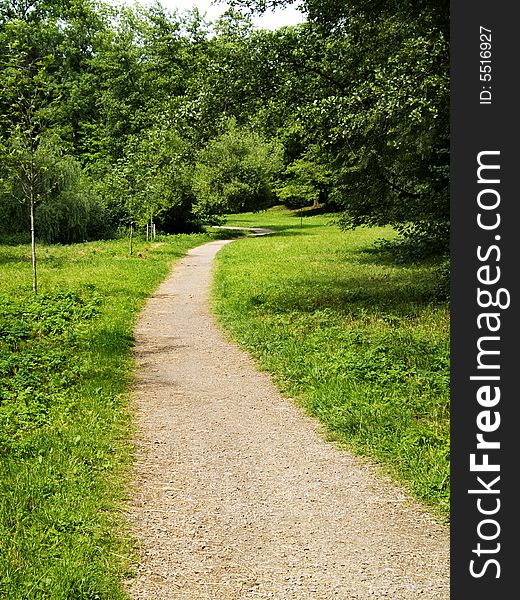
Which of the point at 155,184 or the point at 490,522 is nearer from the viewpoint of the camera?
the point at 490,522

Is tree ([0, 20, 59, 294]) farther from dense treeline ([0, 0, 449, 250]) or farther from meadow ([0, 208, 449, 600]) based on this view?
meadow ([0, 208, 449, 600])

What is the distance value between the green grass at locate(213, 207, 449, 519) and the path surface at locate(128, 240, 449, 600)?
0.29m

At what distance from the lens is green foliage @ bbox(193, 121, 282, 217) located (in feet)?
131

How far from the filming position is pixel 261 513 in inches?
198

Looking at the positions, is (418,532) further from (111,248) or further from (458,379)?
(111,248)

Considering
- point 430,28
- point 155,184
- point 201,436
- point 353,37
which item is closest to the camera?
point 201,436

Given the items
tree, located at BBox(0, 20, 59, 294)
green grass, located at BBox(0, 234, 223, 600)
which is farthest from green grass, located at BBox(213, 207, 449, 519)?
tree, located at BBox(0, 20, 59, 294)

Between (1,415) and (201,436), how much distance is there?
206cm

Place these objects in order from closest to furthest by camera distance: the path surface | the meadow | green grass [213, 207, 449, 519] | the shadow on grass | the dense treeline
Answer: the path surface, the meadow, green grass [213, 207, 449, 519], the dense treeline, the shadow on grass

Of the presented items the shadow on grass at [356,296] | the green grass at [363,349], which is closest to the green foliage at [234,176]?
the green grass at [363,349]

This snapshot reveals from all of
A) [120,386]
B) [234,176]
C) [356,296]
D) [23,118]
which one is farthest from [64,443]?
[234,176]

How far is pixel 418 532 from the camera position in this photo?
4.67 meters

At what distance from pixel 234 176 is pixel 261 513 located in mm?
38994

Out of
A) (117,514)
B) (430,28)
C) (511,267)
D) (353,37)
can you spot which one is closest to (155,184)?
(353,37)
